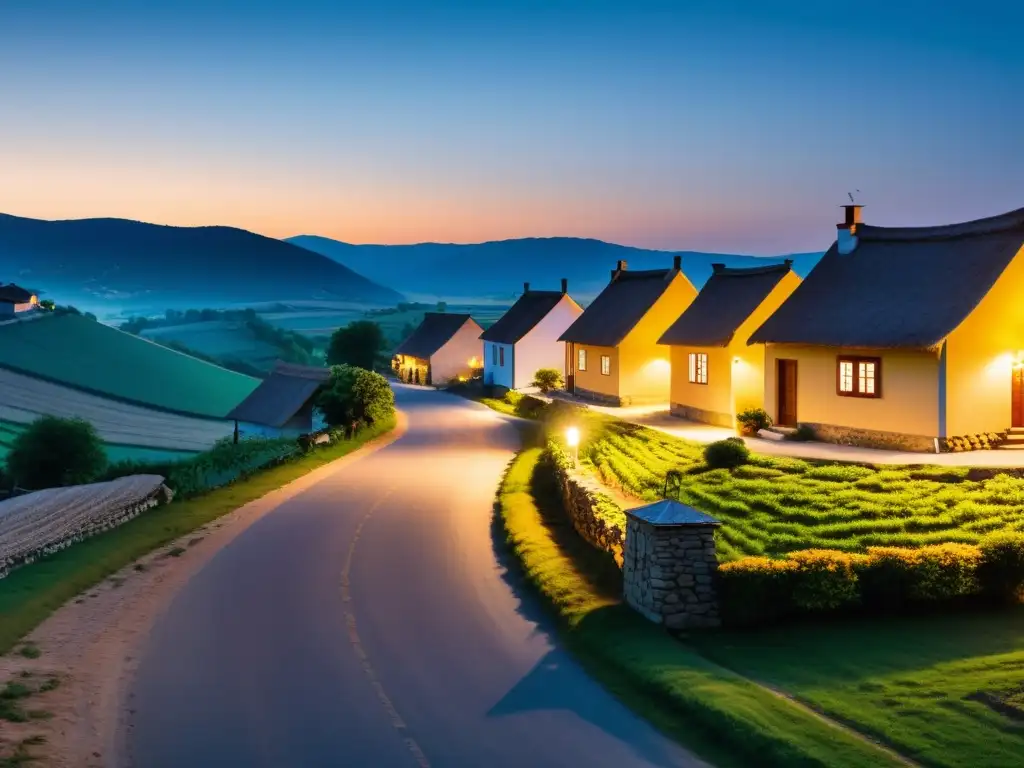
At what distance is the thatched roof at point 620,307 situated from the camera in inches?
1695

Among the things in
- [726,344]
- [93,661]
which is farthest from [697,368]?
[93,661]

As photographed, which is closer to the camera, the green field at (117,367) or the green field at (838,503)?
the green field at (838,503)

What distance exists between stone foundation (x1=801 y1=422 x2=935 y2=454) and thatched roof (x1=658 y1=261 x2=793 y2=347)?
615cm

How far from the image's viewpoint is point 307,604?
17453 millimetres

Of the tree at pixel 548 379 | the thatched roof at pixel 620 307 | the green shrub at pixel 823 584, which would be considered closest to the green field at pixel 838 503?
the green shrub at pixel 823 584

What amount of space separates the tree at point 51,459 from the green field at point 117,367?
3266 cm

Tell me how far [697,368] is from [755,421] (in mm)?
6030

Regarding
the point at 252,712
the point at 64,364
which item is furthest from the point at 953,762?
the point at 64,364

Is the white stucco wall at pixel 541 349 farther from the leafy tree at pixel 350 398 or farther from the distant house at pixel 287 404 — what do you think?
the distant house at pixel 287 404

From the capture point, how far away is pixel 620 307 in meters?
45.5

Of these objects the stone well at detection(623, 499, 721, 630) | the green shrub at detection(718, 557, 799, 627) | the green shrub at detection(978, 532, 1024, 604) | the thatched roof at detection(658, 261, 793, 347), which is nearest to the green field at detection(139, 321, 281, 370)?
the thatched roof at detection(658, 261, 793, 347)

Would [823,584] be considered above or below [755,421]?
below

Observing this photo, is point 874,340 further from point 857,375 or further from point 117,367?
point 117,367

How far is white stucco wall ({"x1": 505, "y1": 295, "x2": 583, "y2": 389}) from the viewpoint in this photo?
5988cm
